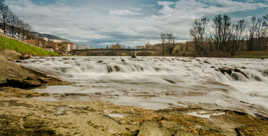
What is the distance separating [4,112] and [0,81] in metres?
3.05

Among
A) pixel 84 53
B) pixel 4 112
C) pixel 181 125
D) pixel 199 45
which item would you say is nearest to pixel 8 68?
pixel 4 112

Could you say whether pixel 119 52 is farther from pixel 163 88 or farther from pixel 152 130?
pixel 152 130

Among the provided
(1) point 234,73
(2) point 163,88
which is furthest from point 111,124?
(1) point 234,73

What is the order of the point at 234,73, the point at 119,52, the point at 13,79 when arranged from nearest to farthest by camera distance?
the point at 13,79 < the point at 234,73 < the point at 119,52

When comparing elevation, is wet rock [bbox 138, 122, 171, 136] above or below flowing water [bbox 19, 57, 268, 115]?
above

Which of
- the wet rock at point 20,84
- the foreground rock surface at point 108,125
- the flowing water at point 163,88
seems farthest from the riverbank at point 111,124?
the wet rock at point 20,84

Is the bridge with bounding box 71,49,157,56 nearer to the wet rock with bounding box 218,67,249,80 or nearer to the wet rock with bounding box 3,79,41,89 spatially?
the wet rock with bounding box 218,67,249,80

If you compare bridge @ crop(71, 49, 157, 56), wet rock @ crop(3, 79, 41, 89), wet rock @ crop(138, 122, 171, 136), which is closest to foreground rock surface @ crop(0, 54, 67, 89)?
wet rock @ crop(3, 79, 41, 89)

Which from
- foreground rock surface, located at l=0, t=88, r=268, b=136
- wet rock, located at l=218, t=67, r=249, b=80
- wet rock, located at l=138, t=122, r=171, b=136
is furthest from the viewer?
wet rock, located at l=218, t=67, r=249, b=80

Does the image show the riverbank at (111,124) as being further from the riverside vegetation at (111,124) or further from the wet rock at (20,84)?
the wet rock at (20,84)

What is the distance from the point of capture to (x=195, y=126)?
203 cm

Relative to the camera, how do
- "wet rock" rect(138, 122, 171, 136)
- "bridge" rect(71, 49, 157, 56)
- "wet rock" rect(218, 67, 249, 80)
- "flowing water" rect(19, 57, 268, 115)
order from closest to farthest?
"wet rock" rect(138, 122, 171, 136), "flowing water" rect(19, 57, 268, 115), "wet rock" rect(218, 67, 249, 80), "bridge" rect(71, 49, 157, 56)

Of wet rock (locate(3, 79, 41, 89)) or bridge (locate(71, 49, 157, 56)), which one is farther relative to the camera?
bridge (locate(71, 49, 157, 56))

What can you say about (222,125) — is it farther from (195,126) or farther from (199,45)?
(199,45)
